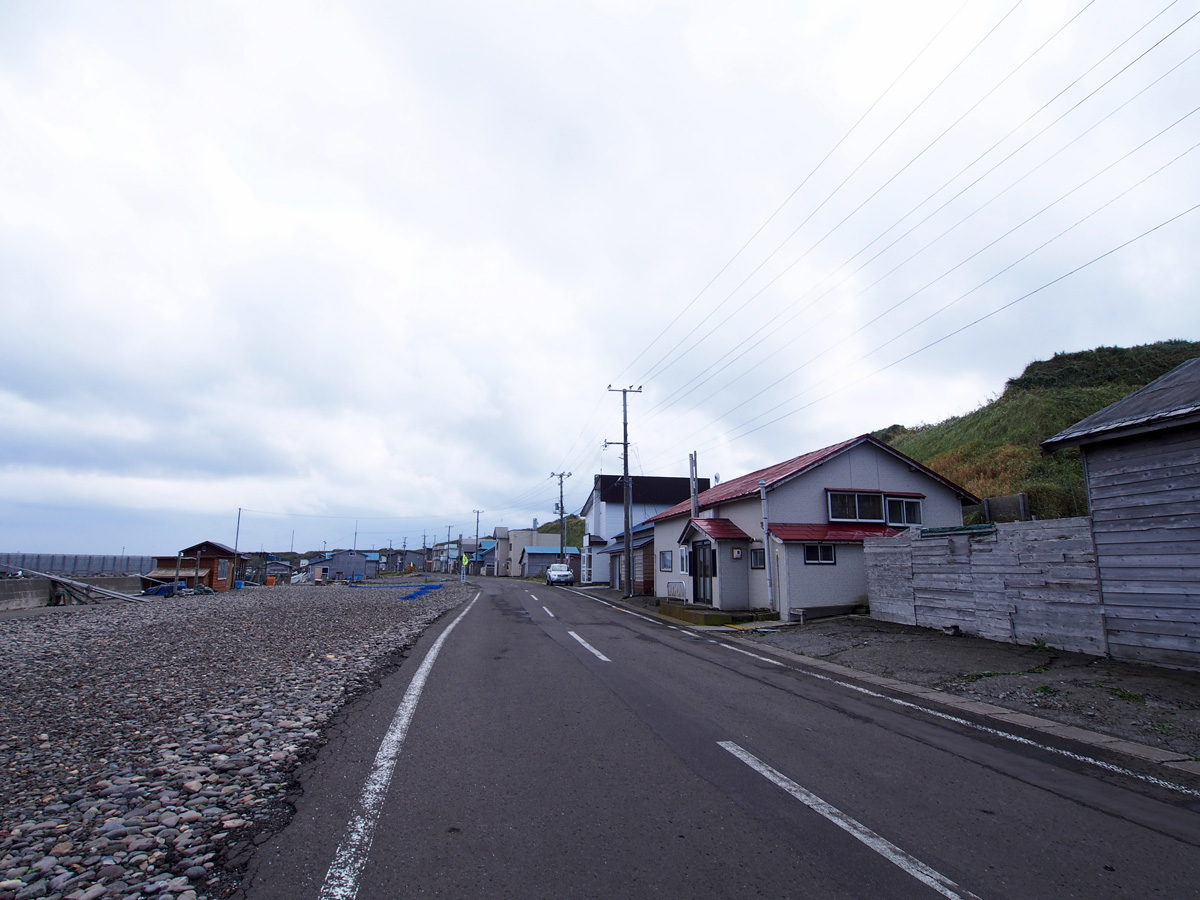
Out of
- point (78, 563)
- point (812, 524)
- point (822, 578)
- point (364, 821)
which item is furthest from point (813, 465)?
point (78, 563)

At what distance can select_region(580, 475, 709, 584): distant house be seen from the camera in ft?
170

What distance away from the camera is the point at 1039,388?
36875mm

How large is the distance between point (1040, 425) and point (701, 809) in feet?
117

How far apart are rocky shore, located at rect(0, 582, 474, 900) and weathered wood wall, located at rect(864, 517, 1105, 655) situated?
1228cm

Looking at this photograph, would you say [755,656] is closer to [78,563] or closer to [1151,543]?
[1151,543]

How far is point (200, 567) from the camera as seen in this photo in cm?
3550

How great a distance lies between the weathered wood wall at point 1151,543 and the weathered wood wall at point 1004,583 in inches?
14.8

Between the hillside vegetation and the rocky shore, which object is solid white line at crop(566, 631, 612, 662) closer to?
the rocky shore

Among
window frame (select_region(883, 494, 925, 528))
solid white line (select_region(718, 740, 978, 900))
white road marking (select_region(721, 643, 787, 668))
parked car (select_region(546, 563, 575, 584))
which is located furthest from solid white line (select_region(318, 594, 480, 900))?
parked car (select_region(546, 563, 575, 584))

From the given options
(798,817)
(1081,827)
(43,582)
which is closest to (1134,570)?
(1081,827)

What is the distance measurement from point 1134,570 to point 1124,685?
250cm

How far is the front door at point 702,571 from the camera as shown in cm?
2305

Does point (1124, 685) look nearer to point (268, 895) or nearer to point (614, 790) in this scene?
point (614, 790)

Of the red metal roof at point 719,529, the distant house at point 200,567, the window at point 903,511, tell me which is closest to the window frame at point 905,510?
the window at point 903,511
